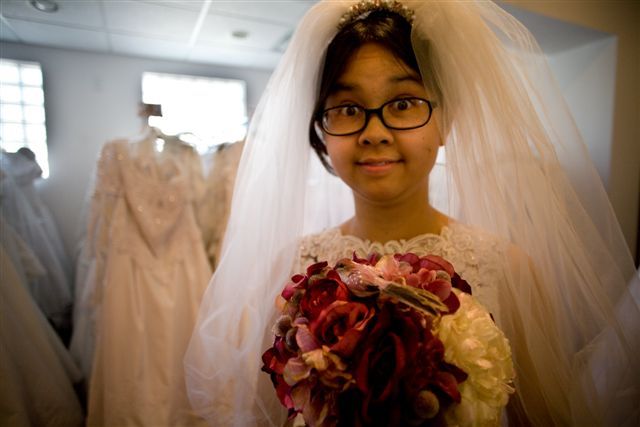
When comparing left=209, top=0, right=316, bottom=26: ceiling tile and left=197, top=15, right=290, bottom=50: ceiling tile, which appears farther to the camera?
left=197, top=15, right=290, bottom=50: ceiling tile

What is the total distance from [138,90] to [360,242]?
1.93 meters

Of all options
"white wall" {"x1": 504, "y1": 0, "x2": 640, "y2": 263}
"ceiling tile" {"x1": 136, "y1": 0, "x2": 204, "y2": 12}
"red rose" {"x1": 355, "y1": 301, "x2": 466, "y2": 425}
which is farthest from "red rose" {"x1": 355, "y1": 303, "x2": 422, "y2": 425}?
"white wall" {"x1": 504, "y1": 0, "x2": 640, "y2": 263}

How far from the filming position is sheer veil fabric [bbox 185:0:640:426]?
0.54 m

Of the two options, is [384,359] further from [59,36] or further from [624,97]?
[59,36]

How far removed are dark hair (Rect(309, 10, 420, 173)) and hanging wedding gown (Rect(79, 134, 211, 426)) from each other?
33.4 inches

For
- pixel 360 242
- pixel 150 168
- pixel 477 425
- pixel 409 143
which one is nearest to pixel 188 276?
pixel 150 168

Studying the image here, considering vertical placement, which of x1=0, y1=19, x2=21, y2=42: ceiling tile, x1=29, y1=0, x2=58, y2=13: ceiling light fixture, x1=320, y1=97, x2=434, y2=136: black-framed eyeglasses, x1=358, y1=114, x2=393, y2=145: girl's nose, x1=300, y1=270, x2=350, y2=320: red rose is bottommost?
x1=300, y1=270, x2=350, y2=320: red rose

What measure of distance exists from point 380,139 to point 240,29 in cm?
113

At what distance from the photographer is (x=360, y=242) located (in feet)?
2.28

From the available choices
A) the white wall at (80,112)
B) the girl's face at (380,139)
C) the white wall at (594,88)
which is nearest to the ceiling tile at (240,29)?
the white wall at (80,112)

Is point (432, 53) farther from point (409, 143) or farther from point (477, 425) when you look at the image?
point (477, 425)

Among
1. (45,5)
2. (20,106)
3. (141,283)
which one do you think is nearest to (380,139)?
(141,283)

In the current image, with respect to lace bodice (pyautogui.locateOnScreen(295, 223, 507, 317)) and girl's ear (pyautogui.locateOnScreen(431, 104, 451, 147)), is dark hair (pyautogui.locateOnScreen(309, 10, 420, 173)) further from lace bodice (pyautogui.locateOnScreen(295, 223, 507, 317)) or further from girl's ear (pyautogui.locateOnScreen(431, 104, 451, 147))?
lace bodice (pyautogui.locateOnScreen(295, 223, 507, 317))

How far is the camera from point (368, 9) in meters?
0.63
